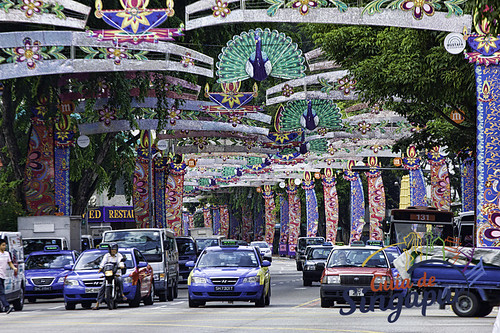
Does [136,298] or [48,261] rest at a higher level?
[48,261]

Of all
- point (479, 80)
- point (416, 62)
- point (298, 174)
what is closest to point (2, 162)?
point (416, 62)

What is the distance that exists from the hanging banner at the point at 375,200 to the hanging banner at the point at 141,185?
1585 cm

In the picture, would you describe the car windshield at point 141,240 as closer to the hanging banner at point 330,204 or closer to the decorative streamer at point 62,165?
→ the decorative streamer at point 62,165

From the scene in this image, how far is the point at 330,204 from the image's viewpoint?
241 feet

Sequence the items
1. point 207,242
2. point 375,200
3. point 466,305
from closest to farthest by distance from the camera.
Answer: point 466,305
point 207,242
point 375,200

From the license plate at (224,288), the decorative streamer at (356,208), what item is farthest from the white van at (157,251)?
the decorative streamer at (356,208)

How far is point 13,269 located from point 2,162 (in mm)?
18002

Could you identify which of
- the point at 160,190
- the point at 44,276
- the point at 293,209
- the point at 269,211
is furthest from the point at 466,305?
the point at 269,211

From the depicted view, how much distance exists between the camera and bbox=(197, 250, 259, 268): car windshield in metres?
27.2

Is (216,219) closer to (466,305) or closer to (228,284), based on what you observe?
(228,284)

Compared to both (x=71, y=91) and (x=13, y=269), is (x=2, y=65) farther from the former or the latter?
(x=71, y=91)

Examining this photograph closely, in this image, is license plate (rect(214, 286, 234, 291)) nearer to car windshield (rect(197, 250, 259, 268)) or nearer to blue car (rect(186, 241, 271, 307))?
blue car (rect(186, 241, 271, 307))

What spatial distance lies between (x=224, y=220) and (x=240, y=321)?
315ft

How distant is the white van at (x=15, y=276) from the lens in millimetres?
26938
